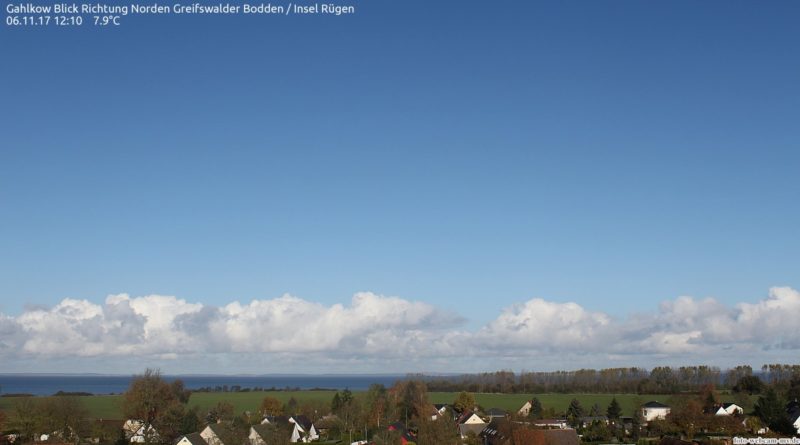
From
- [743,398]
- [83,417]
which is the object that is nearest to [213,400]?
[83,417]

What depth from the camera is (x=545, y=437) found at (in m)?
61.4

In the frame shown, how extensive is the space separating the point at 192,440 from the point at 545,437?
29.4 metres

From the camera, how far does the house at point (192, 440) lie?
207ft

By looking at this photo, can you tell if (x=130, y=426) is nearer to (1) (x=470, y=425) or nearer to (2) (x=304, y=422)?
(2) (x=304, y=422)

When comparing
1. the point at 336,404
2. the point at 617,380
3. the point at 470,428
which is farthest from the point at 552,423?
the point at 617,380

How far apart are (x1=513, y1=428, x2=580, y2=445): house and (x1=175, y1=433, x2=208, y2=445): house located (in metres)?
26.6

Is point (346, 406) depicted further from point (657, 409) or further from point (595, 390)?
point (595, 390)

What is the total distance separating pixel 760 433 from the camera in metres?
74.0

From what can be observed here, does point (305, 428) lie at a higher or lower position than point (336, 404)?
lower

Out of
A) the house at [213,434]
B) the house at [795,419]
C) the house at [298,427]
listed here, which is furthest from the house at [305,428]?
the house at [795,419]

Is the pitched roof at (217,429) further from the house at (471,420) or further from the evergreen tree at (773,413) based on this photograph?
the evergreen tree at (773,413)

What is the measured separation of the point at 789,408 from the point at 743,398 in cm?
1721

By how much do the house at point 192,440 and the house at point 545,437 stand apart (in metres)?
26.6

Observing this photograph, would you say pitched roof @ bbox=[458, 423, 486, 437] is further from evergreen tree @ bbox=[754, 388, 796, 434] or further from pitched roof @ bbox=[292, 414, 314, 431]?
evergreen tree @ bbox=[754, 388, 796, 434]
